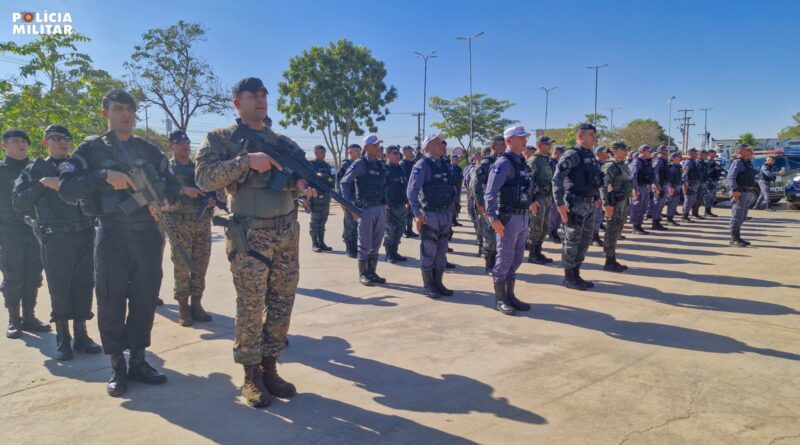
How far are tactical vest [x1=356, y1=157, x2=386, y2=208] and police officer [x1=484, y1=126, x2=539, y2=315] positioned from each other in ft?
7.31

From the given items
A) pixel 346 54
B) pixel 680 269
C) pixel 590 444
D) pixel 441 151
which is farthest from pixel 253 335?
pixel 346 54

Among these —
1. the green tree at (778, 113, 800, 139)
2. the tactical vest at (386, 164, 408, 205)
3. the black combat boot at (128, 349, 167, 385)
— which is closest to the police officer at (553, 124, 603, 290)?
the tactical vest at (386, 164, 408, 205)

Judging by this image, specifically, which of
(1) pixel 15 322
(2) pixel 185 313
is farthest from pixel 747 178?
(1) pixel 15 322

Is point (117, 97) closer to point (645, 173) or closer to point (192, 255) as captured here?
point (192, 255)

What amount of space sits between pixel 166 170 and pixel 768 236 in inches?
483

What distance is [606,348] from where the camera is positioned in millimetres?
4191

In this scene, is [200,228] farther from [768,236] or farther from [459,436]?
[768,236]

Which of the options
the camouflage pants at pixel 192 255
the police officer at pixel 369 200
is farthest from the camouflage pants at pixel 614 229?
the camouflage pants at pixel 192 255

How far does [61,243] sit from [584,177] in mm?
5689

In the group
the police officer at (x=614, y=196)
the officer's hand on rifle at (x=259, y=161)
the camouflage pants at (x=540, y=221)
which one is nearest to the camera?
the officer's hand on rifle at (x=259, y=161)

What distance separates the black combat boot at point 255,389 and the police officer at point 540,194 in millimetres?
5589

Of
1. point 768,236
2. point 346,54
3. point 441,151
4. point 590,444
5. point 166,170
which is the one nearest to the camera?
point 590,444

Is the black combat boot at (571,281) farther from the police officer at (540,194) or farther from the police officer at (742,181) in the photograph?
the police officer at (742,181)

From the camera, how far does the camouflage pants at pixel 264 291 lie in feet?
10.5
